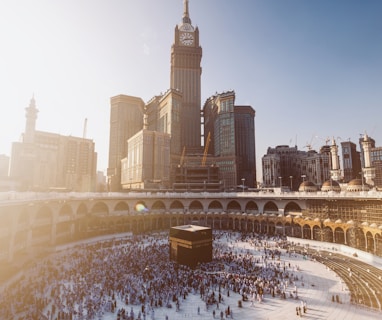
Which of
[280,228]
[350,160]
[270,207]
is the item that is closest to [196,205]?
[270,207]

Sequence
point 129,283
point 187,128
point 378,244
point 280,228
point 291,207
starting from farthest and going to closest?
point 187,128
point 291,207
point 280,228
point 378,244
point 129,283

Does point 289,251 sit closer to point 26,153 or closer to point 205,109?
point 26,153

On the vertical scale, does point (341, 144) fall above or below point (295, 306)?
above

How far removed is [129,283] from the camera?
90.7ft

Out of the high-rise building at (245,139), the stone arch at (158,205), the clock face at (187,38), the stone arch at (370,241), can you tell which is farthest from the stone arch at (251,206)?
the clock face at (187,38)

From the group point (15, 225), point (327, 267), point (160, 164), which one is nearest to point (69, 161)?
point (160, 164)

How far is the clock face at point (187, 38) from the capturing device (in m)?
169

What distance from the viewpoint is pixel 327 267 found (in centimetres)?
3547

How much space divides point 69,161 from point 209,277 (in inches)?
5901

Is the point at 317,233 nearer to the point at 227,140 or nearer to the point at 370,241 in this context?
the point at 370,241

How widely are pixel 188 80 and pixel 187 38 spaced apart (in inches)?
1200

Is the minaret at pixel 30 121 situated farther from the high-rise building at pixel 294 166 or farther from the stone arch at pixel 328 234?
the high-rise building at pixel 294 166

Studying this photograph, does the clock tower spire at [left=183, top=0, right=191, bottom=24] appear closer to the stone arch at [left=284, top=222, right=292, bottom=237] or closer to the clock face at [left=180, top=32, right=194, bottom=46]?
the clock face at [left=180, top=32, right=194, bottom=46]

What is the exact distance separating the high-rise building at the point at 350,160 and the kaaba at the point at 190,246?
500 feet
